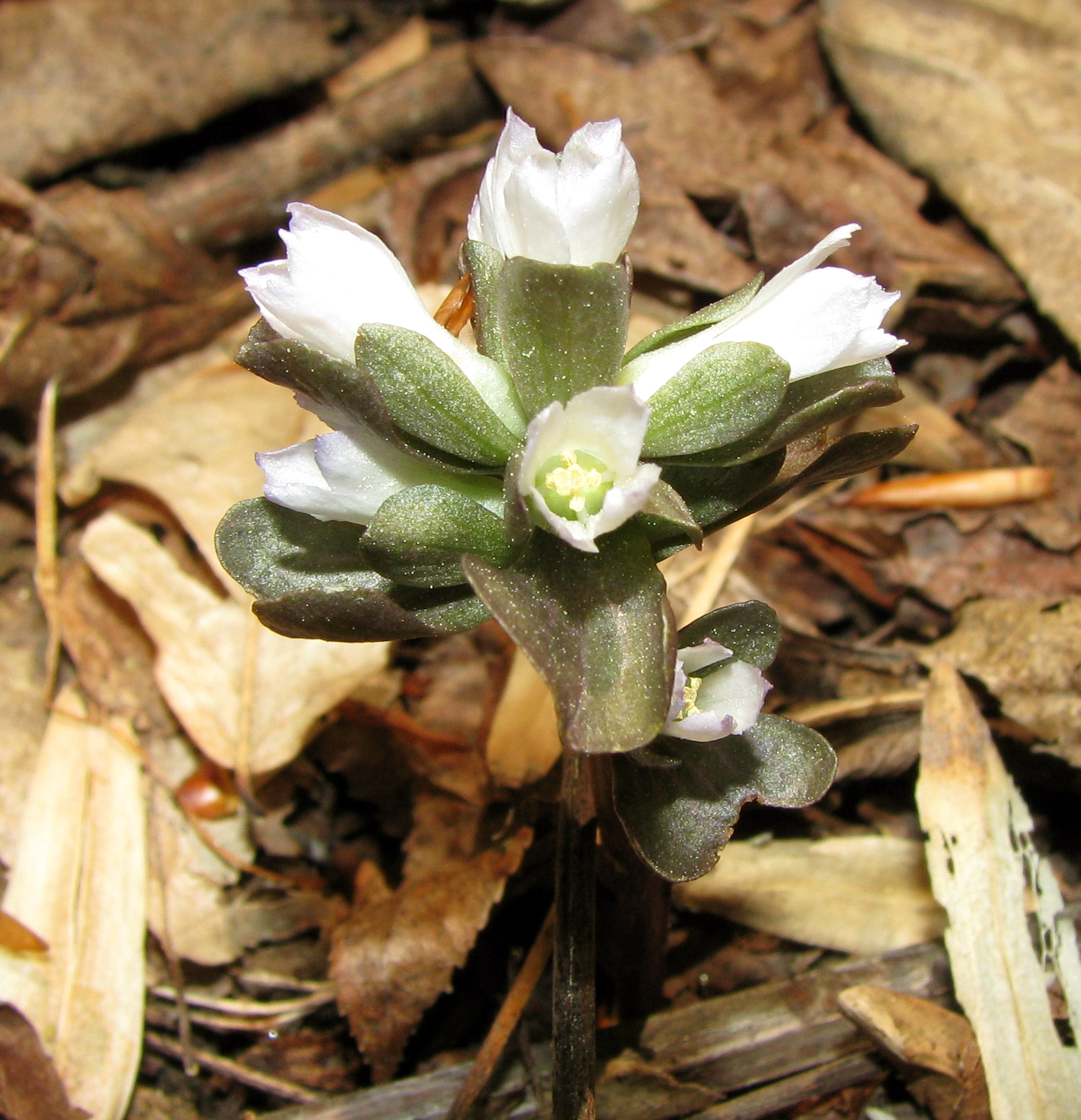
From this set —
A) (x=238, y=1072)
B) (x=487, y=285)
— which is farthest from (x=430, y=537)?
(x=238, y=1072)

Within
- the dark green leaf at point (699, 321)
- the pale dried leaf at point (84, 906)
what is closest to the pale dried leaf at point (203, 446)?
the pale dried leaf at point (84, 906)

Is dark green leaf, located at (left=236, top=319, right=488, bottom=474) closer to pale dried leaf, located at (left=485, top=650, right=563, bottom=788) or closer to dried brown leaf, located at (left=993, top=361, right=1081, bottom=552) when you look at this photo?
pale dried leaf, located at (left=485, top=650, right=563, bottom=788)

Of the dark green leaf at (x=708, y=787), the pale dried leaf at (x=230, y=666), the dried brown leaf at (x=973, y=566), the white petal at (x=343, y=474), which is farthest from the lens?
the dried brown leaf at (x=973, y=566)

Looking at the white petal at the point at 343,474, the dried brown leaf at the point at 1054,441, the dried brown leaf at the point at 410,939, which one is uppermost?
the dried brown leaf at the point at 1054,441

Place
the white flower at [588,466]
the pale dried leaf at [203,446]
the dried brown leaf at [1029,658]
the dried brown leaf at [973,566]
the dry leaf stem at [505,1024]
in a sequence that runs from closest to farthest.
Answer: the white flower at [588,466], the dry leaf stem at [505,1024], the dried brown leaf at [1029,658], the dried brown leaf at [973,566], the pale dried leaf at [203,446]

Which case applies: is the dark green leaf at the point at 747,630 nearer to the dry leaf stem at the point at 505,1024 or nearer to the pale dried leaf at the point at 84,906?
the dry leaf stem at the point at 505,1024
